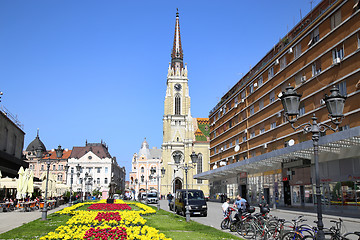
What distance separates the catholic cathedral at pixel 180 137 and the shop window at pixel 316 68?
2360 inches

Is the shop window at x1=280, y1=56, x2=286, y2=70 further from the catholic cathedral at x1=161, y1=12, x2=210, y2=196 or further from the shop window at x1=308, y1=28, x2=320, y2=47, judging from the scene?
the catholic cathedral at x1=161, y1=12, x2=210, y2=196

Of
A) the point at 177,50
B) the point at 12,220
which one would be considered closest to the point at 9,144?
the point at 12,220

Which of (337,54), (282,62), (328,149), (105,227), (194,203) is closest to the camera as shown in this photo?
(105,227)

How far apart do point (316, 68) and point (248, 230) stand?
67.4ft

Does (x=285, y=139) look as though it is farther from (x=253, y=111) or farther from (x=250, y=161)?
(x=253, y=111)

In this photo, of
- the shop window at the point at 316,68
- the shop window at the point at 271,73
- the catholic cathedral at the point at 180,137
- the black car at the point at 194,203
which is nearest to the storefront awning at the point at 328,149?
the shop window at the point at 316,68

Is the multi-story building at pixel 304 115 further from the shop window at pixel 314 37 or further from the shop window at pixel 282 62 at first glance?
the shop window at pixel 282 62

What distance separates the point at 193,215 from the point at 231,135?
1165 inches

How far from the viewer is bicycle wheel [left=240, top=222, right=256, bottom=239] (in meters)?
13.5

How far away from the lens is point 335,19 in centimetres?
2692

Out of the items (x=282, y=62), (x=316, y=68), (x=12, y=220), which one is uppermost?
(x=282, y=62)

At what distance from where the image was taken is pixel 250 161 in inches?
1463

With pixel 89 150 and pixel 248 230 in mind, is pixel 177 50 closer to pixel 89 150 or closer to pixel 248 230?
pixel 89 150

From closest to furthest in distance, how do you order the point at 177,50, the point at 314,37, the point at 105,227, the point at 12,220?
1. the point at 105,227
2. the point at 12,220
3. the point at 314,37
4. the point at 177,50
